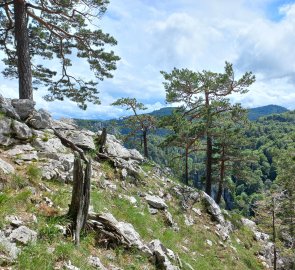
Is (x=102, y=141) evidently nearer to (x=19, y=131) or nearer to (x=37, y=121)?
(x=37, y=121)

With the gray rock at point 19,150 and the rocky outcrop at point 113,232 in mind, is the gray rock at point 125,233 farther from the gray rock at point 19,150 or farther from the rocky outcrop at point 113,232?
the gray rock at point 19,150

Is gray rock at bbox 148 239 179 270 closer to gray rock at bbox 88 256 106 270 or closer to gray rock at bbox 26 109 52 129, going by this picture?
gray rock at bbox 88 256 106 270

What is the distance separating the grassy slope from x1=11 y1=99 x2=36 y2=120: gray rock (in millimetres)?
3933

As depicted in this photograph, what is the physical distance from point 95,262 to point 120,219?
3688 millimetres

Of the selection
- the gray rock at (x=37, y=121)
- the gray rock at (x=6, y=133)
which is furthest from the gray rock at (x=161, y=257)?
the gray rock at (x=37, y=121)

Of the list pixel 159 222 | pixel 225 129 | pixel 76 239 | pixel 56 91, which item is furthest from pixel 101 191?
pixel 225 129

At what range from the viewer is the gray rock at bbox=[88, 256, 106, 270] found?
735 centimetres

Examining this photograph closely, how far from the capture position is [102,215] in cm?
905

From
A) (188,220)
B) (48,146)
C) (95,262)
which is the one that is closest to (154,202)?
(188,220)

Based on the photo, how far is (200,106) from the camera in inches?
1088

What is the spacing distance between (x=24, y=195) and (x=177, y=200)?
11.9m

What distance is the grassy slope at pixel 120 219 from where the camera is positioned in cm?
688

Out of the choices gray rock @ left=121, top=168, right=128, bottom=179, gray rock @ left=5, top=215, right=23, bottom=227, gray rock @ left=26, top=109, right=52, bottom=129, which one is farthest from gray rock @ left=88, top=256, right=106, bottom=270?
gray rock @ left=26, top=109, right=52, bottom=129

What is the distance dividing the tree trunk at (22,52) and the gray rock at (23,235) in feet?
37.6
